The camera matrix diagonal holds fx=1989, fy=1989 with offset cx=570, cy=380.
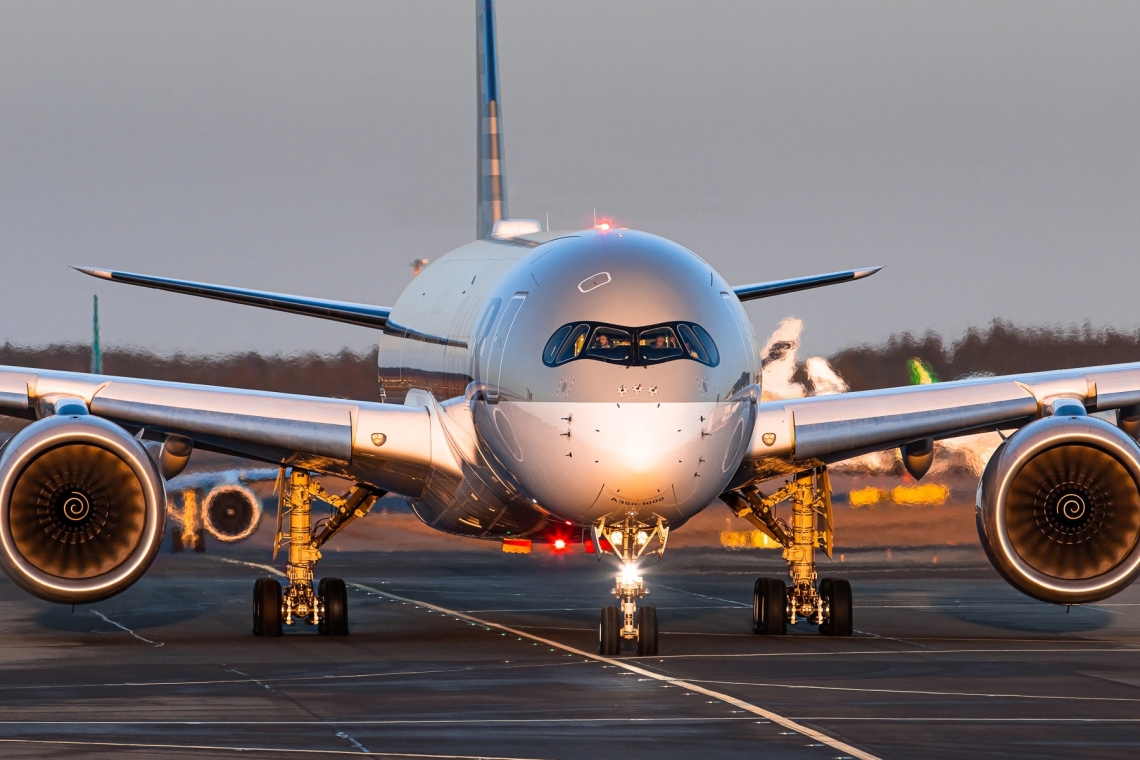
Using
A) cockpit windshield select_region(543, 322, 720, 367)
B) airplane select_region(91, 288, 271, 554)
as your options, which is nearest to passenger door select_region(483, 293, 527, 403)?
cockpit windshield select_region(543, 322, 720, 367)

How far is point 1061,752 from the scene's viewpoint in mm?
11883

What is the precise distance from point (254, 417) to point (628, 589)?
15.1 feet

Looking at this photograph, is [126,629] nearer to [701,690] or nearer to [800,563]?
[800,563]

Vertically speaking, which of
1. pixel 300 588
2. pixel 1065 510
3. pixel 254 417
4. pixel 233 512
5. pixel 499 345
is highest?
pixel 499 345

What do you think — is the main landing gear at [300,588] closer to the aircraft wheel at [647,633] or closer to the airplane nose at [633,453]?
the aircraft wheel at [647,633]

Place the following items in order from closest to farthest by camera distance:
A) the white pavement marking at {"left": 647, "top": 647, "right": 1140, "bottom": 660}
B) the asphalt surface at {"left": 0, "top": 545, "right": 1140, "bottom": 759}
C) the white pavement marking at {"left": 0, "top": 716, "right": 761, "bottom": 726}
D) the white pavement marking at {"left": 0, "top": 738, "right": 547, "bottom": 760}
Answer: the white pavement marking at {"left": 0, "top": 738, "right": 547, "bottom": 760} → the asphalt surface at {"left": 0, "top": 545, "right": 1140, "bottom": 759} → the white pavement marking at {"left": 0, "top": 716, "right": 761, "bottom": 726} → the white pavement marking at {"left": 647, "top": 647, "right": 1140, "bottom": 660}

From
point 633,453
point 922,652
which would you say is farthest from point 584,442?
point 922,652

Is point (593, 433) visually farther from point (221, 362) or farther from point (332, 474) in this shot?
point (221, 362)

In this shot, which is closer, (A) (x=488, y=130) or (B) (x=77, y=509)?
(B) (x=77, y=509)

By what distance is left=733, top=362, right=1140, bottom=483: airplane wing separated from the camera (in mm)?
19750

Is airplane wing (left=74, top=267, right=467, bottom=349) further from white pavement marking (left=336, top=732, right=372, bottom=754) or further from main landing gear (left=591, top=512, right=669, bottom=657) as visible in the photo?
white pavement marking (left=336, top=732, right=372, bottom=754)

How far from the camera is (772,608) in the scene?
68.2 feet

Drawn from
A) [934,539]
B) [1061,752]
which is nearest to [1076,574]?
[1061,752]

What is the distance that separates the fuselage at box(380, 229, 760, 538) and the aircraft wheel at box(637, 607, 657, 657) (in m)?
0.87
